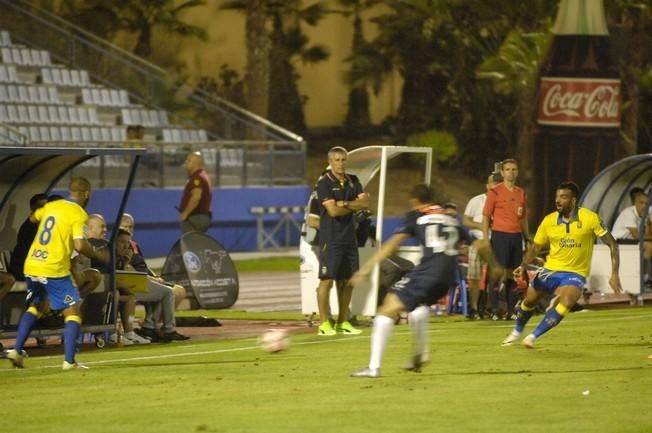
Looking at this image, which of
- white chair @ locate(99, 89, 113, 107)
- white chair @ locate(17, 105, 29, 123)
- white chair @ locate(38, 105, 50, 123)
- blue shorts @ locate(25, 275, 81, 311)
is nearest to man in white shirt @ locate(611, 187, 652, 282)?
blue shorts @ locate(25, 275, 81, 311)

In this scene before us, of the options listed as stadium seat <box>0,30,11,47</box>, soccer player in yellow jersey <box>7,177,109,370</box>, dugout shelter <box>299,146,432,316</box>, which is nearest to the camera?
soccer player in yellow jersey <box>7,177,109,370</box>

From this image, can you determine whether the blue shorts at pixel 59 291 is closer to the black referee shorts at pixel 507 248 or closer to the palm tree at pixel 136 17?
the black referee shorts at pixel 507 248

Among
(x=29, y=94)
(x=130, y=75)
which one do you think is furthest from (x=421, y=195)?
(x=130, y=75)

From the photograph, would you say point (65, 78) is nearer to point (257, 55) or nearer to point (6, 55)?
point (6, 55)

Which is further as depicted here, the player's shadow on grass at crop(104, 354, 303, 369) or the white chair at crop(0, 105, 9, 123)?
the white chair at crop(0, 105, 9, 123)

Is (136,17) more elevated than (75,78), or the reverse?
(136,17)

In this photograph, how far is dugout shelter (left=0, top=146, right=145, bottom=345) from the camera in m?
17.3

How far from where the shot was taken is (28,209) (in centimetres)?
1809

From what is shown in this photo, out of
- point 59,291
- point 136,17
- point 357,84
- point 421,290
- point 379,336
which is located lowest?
point 379,336

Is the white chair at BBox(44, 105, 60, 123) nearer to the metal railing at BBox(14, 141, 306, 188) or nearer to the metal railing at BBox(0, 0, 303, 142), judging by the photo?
the metal railing at BBox(0, 0, 303, 142)

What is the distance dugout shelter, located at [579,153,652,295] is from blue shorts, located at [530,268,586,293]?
6502mm

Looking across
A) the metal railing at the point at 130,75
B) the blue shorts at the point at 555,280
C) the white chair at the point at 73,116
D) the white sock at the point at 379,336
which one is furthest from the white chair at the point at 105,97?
the white sock at the point at 379,336

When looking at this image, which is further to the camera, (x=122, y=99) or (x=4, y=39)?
(x=122, y=99)

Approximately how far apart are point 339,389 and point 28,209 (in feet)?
18.7
